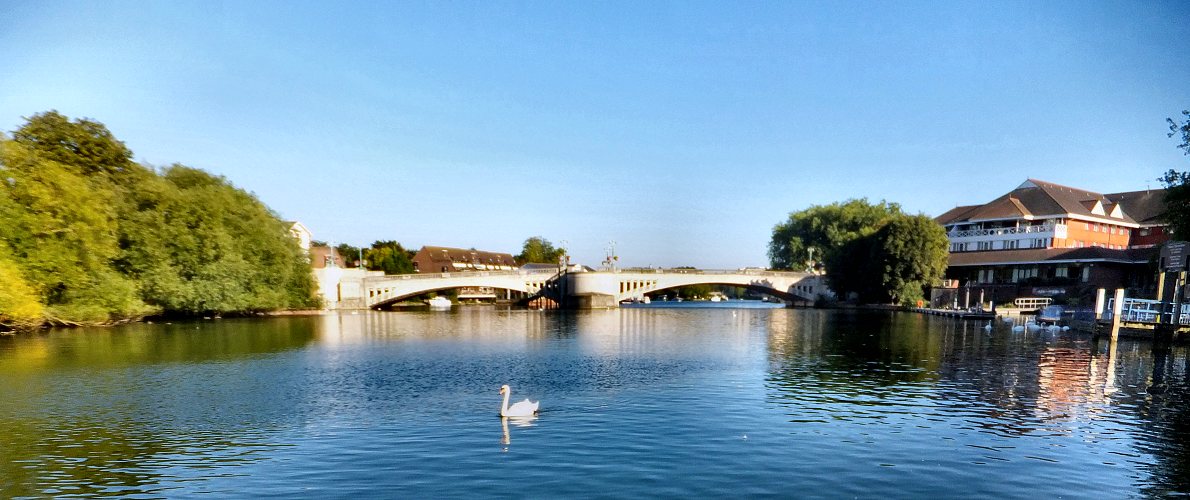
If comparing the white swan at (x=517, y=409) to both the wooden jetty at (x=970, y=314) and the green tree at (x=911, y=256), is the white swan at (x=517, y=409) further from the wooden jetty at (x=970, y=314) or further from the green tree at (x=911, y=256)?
the green tree at (x=911, y=256)

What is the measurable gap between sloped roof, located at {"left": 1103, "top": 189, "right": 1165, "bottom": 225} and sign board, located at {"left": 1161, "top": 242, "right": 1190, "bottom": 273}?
2769 inches

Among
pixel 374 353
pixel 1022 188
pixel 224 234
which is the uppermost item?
pixel 1022 188

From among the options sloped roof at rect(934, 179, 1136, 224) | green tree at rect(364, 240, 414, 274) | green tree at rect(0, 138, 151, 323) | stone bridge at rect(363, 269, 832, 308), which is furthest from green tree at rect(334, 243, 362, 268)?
sloped roof at rect(934, 179, 1136, 224)

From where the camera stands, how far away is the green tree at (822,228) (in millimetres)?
122000

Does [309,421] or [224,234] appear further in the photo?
[224,234]

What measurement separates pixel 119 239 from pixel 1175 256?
89.3 meters

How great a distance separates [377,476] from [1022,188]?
128 meters

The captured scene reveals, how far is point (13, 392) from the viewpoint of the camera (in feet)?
83.0

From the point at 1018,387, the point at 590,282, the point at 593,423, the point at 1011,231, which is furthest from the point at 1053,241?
the point at 593,423

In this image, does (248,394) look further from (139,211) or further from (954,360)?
(139,211)

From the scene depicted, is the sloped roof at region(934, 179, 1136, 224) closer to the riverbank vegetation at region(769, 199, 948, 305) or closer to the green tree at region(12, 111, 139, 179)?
the riverbank vegetation at region(769, 199, 948, 305)

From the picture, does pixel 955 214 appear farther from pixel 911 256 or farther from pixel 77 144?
pixel 77 144

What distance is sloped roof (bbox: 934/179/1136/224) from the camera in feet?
325

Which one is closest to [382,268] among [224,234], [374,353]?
[224,234]
